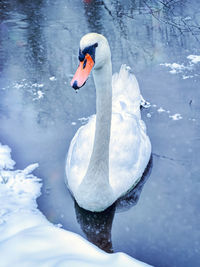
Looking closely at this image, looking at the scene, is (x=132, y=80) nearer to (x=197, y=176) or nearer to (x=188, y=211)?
(x=197, y=176)

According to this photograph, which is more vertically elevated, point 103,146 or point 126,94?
point 103,146

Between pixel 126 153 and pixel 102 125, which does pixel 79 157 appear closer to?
pixel 126 153

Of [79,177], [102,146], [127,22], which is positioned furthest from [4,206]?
[127,22]

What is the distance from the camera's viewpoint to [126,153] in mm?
3588

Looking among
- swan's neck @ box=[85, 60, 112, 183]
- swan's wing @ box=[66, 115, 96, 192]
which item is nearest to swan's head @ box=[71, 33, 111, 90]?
swan's neck @ box=[85, 60, 112, 183]

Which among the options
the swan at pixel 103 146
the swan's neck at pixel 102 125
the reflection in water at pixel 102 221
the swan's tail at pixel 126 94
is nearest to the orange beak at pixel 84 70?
the swan at pixel 103 146

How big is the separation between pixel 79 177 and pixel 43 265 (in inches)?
59.3

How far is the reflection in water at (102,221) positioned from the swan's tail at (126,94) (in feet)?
3.81

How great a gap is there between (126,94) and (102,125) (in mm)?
1724

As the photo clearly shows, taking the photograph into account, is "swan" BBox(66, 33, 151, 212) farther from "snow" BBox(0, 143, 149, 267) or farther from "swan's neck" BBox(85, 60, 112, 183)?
"snow" BBox(0, 143, 149, 267)

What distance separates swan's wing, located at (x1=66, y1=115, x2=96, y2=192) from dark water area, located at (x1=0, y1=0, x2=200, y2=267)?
26 cm

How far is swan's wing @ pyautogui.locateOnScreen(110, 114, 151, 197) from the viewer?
3434 mm

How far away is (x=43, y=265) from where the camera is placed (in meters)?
1.96

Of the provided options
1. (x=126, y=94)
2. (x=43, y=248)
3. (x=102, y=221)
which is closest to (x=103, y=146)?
(x=102, y=221)
